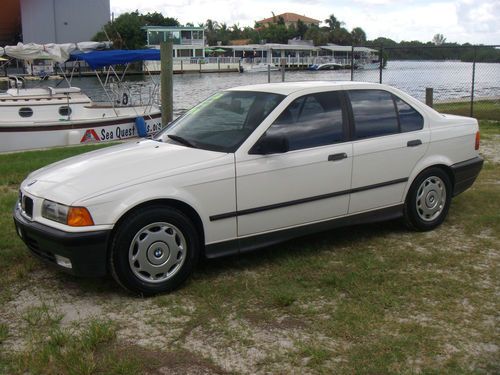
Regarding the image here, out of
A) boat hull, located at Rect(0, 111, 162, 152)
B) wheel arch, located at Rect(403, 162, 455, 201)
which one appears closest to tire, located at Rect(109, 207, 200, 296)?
wheel arch, located at Rect(403, 162, 455, 201)

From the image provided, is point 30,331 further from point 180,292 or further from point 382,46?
point 382,46

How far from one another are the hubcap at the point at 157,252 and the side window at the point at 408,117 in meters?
2.59

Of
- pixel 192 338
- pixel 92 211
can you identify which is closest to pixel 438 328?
pixel 192 338

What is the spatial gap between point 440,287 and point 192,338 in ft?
6.50

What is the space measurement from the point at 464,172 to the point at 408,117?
94 centimetres

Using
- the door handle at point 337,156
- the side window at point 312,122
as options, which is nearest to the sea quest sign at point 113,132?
the side window at point 312,122

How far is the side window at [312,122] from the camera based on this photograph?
494 centimetres

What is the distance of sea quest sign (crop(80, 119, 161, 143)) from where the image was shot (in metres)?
16.9

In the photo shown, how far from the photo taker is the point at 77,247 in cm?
404

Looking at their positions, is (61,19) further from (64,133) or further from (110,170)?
(110,170)

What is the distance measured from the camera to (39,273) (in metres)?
Answer: 4.81

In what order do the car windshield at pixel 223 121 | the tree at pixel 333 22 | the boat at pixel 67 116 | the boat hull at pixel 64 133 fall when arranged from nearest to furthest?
the car windshield at pixel 223 121 → the boat hull at pixel 64 133 → the boat at pixel 67 116 → the tree at pixel 333 22

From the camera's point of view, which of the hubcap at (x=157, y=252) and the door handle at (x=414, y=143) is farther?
the door handle at (x=414, y=143)

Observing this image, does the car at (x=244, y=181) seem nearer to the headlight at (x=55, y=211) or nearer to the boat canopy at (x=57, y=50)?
the headlight at (x=55, y=211)
